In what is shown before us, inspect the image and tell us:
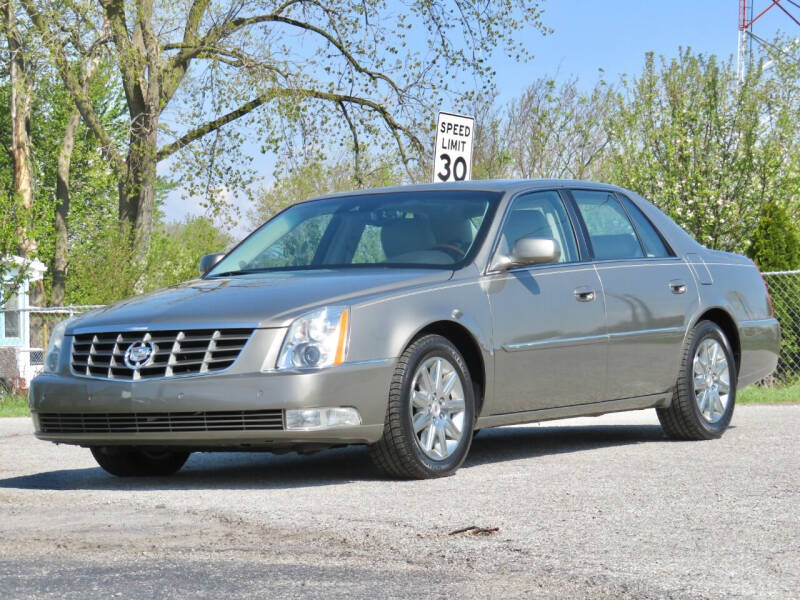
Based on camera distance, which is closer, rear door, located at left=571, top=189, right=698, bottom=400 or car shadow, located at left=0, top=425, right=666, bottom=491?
car shadow, located at left=0, top=425, right=666, bottom=491

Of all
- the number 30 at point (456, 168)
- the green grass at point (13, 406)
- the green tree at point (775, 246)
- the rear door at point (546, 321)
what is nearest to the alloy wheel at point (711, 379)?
the rear door at point (546, 321)

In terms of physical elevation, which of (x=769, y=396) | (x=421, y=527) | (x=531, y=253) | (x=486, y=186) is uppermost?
(x=486, y=186)

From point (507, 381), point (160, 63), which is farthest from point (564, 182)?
point (160, 63)

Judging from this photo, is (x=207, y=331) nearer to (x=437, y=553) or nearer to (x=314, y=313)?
(x=314, y=313)

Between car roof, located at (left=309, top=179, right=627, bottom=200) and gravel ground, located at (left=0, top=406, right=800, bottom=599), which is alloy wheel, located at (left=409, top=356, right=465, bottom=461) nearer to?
gravel ground, located at (left=0, top=406, right=800, bottom=599)

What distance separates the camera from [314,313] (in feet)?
23.4

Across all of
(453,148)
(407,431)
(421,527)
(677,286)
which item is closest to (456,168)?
(453,148)

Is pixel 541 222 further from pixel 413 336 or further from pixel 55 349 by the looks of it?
pixel 55 349

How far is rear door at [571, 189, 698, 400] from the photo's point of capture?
8.83 metres

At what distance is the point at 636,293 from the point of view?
29.6ft

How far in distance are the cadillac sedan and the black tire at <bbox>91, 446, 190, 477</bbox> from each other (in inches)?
0.5

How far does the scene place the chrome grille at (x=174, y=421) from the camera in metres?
7.04

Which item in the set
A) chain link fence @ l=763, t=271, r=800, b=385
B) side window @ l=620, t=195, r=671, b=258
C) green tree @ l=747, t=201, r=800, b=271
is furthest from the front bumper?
green tree @ l=747, t=201, r=800, b=271

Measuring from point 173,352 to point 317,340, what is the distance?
730 mm
